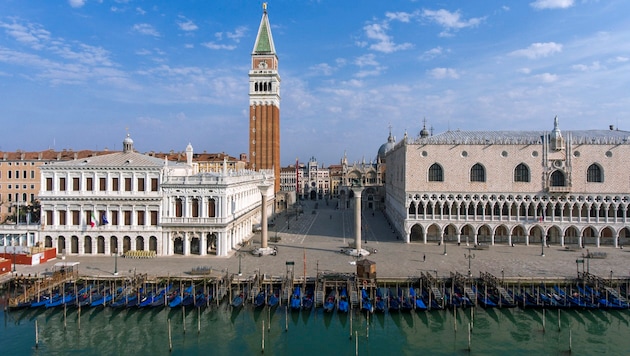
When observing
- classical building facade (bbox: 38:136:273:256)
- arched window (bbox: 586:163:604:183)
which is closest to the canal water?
classical building facade (bbox: 38:136:273:256)

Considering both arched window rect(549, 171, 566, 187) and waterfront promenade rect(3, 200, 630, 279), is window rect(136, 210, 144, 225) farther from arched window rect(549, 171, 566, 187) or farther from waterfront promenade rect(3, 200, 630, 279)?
arched window rect(549, 171, 566, 187)

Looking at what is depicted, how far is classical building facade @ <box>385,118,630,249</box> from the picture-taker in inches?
1902

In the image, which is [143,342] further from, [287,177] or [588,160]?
[287,177]

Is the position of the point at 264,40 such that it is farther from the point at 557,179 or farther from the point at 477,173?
the point at 557,179

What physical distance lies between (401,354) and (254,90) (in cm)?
7082

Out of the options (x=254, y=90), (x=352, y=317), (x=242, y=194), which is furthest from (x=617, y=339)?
(x=254, y=90)

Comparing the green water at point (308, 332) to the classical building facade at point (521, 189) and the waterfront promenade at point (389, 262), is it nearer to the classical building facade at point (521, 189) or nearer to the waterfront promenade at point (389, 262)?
the waterfront promenade at point (389, 262)

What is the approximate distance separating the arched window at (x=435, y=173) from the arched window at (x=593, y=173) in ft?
50.2

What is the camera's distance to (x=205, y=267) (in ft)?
121

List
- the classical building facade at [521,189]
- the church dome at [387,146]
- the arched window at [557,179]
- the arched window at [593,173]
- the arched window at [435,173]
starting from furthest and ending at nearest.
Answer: the church dome at [387,146]
the arched window at [435,173]
the arched window at [557,179]
the arched window at [593,173]
the classical building facade at [521,189]

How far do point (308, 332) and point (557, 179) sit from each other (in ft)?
116

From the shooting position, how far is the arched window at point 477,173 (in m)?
50.0

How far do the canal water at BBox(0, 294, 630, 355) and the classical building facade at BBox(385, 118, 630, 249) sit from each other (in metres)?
19.7

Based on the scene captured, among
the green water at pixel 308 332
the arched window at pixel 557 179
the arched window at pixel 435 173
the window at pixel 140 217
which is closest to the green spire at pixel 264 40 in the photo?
the arched window at pixel 435 173
